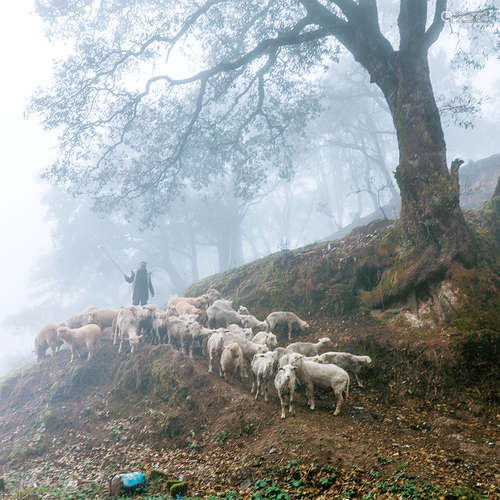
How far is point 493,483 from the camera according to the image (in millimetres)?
3654

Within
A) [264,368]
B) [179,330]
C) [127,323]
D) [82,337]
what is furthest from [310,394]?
[82,337]

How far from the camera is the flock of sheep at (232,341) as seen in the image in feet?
20.7

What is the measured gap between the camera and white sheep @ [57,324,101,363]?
12.1 meters

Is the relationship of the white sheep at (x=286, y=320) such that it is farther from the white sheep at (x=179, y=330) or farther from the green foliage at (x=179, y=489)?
the green foliage at (x=179, y=489)

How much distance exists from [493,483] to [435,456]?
31.4 inches

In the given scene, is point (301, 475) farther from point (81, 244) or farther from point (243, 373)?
point (81, 244)

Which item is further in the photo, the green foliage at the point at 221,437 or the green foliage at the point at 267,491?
the green foliage at the point at 221,437

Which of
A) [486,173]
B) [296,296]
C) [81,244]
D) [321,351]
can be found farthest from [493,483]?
[81,244]

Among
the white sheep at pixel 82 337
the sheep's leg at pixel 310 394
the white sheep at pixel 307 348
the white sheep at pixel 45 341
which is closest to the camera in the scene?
the sheep's leg at pixel 310 394

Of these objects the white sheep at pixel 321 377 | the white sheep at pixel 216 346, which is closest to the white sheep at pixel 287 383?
the white sheep at pixel 321 377

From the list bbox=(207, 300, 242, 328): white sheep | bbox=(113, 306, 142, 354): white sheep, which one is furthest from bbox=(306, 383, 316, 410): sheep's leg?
bbox=(113, 306, 142, 354): white sheep

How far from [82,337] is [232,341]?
22.4 ft

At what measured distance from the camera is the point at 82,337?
1224 cm

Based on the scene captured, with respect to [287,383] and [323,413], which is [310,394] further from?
[287,383]
